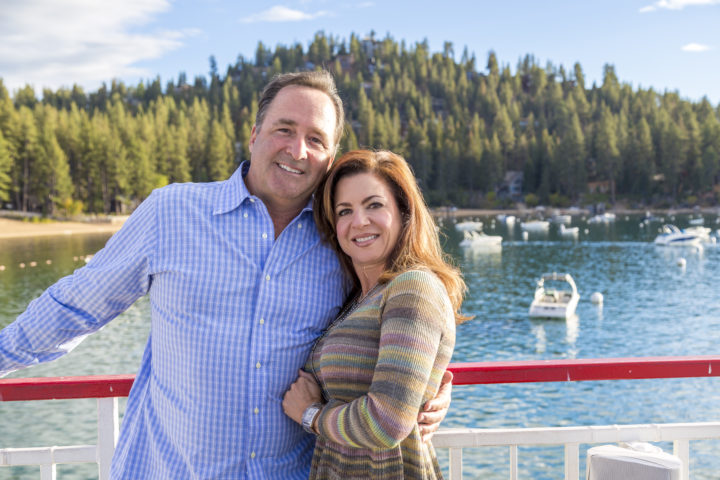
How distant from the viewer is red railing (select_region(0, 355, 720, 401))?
1.98 metres

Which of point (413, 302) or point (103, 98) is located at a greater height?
point (103, 98)

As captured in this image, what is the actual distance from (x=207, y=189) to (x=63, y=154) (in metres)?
65.6

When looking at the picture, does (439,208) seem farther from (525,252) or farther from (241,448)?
(241,448)

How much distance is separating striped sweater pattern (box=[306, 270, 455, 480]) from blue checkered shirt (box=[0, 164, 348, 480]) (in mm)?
139

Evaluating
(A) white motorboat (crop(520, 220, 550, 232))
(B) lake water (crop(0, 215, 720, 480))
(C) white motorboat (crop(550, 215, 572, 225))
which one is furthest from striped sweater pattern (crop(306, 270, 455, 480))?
(C) white motorboat (crop(550, 215, 572, 225))

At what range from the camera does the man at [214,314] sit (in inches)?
67.2

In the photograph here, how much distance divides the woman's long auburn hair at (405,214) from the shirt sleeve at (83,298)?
1.77ft

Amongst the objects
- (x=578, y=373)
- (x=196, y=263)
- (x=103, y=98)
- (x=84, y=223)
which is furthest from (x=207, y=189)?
(x=103, y=98)

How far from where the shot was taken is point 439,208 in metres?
82.4

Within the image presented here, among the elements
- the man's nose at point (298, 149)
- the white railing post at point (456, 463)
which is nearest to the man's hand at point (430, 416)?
the white railing post at point (456, 463)

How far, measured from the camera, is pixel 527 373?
2039 millimetres

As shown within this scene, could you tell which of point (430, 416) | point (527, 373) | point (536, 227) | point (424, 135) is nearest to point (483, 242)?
point (536, 227)

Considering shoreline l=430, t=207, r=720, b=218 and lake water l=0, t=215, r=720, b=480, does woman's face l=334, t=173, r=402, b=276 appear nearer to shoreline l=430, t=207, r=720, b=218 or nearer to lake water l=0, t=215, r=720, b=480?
lake water l=0, t=215, r=720, b=480

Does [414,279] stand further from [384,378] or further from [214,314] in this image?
[214,314]
